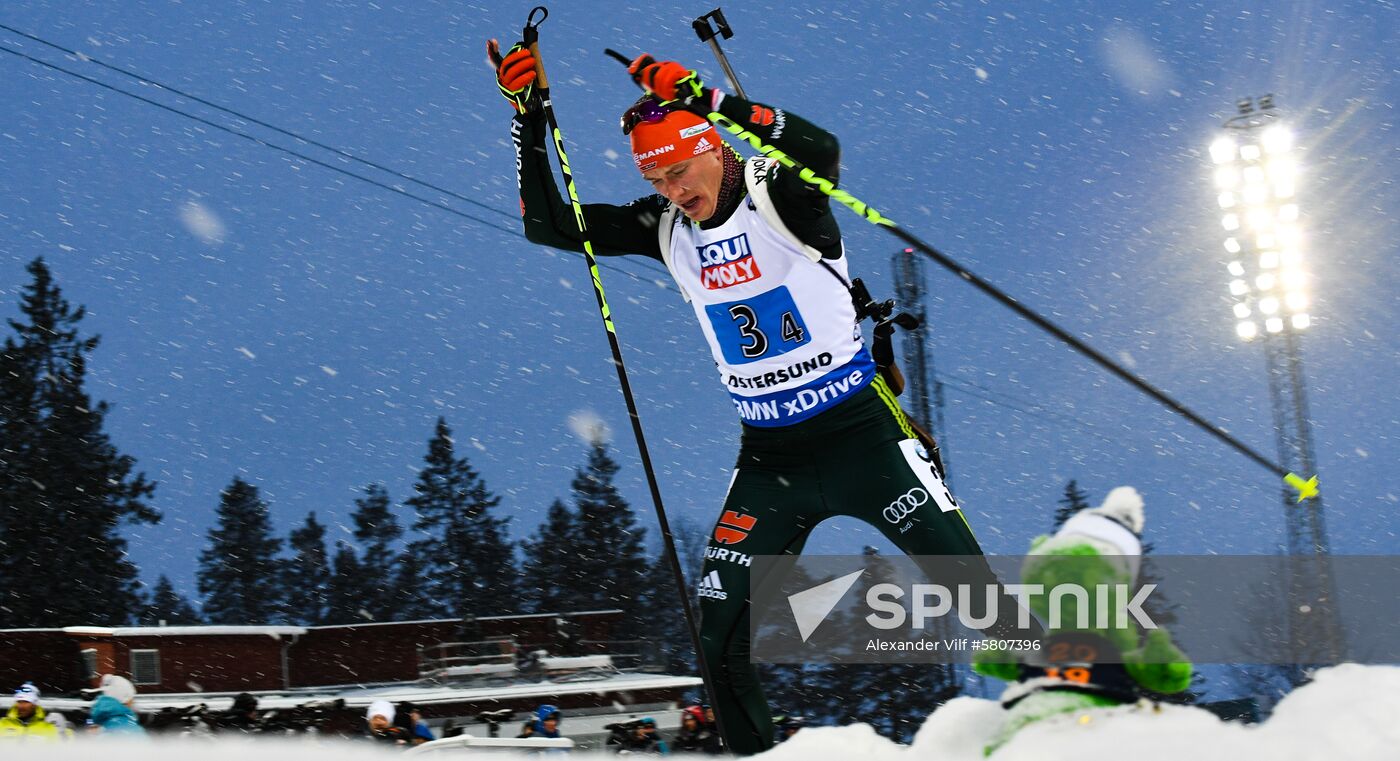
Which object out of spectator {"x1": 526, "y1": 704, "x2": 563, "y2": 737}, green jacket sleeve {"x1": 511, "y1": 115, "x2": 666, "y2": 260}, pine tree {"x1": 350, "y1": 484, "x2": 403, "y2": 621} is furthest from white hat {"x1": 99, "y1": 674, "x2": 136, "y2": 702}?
pine tree {"x1": 350, "y1": 484, "x2": 403, "y2": 621}

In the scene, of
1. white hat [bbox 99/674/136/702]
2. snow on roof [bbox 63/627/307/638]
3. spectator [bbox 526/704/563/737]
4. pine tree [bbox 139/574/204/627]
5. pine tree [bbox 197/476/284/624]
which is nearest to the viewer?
white hat [bbox 99/674/136/702]

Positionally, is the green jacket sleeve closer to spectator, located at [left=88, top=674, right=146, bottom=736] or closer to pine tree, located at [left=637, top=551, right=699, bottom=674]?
spectator, located at [left=88, top=674, right=146, bottom=736]

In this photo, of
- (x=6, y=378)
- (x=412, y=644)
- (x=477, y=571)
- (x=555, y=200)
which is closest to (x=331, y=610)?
(x=477, y=571)

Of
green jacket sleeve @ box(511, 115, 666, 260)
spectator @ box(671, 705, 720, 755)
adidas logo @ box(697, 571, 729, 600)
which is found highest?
green jacket sleeve @ box(511, 115, 666, 260)

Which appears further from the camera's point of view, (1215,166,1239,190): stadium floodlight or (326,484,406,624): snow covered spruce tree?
(326,484,406,624): snow covered spruce tree

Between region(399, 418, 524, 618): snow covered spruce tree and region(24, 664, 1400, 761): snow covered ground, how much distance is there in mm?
39496

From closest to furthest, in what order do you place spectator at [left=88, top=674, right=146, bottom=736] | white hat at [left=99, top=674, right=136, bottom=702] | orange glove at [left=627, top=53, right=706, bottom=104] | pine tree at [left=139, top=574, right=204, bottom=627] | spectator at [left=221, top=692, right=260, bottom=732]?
orange glove at [left=627, top=53, right=706, bottom=104]
spectator at [left=88, top=674, right=146, bottom=736]
white hat at [left=99, top=674, right=136, bottom=702]
spectator at [left=221, top=692, right=260, bottom=732]
pine tree at [left=139, top=574, right=204, bottom=627]

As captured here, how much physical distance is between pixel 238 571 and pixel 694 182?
48.1 meters

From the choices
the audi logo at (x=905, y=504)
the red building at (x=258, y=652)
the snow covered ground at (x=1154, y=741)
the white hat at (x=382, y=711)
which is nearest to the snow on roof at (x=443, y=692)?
the red building at (x=258, y=652)

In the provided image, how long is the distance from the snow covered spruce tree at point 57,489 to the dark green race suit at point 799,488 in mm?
29822

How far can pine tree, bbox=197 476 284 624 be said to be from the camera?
46875mm

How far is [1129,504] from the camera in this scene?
287cm

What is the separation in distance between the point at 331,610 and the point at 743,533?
4792cm

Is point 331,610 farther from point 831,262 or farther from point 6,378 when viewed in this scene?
point 831,262
